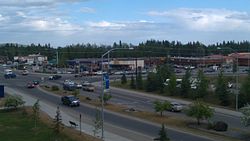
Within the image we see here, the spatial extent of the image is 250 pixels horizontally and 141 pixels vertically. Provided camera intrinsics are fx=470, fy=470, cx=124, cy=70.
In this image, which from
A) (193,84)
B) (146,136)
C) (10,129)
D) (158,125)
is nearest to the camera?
(146,136)

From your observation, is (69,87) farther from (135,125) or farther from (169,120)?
(135,125)

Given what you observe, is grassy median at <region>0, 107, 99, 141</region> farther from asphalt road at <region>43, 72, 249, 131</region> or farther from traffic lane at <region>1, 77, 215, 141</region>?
asphalt road at <region>43, 72, 249, 131</region>

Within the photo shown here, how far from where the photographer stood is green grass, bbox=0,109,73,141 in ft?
124

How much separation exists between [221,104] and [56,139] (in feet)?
103

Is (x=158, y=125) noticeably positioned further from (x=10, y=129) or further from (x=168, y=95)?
(x=168, y=95)

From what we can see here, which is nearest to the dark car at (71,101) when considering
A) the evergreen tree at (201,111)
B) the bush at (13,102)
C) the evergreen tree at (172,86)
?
the bush at (13,102)

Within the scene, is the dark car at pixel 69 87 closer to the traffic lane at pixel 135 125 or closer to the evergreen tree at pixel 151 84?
the evergreen tree at pixel 151 84

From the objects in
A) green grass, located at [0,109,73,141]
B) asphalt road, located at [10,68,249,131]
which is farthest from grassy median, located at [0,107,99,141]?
asphalt road, located at [10,68,249,131]

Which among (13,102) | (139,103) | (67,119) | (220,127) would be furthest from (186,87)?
(220,127)

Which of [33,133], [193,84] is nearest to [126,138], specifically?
[33,133]

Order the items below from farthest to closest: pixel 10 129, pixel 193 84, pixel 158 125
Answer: pixel 193 84 < pixel 158 125 < pixel 10 129

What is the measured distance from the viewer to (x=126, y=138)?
38531mm

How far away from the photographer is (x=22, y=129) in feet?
140

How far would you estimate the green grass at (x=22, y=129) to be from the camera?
124ft
